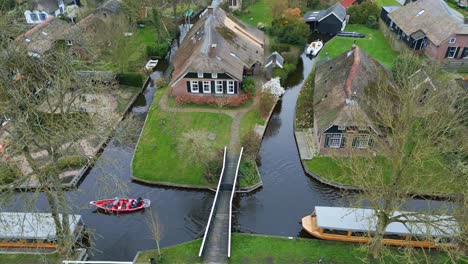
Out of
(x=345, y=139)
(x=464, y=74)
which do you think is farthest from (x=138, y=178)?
(x=464, y=74)

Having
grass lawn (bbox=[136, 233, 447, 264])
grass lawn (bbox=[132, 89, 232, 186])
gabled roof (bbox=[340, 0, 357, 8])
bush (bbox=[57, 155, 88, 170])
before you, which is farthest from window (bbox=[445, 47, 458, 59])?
bush (bbox=[57, 155, 88, 170])

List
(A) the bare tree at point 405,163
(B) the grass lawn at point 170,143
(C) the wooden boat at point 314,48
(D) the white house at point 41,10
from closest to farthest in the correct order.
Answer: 1. (A) the bare tree at point 405,163
2. (B) the grass lawn at point 170,143
3. (C) the wooden boat at point 314,48
4. (D) the white house at point 41,10

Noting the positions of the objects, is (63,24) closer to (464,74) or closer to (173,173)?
(173,173)

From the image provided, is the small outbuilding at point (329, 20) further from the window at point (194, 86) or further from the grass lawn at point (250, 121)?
the window at point (194, 86)

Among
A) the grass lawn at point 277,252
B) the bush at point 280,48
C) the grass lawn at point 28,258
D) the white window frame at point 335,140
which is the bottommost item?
the grass lawn at point 277,252

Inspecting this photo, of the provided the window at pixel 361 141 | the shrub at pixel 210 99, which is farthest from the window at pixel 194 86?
the window at pixel 361 141

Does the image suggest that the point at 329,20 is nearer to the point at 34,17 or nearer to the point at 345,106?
the point at 345,106

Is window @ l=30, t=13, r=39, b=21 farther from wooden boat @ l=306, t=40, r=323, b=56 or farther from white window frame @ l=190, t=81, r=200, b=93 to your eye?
wooden boat @ l=306, t=40, r=323, b=56

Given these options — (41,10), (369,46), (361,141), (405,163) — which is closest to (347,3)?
(369,46)
